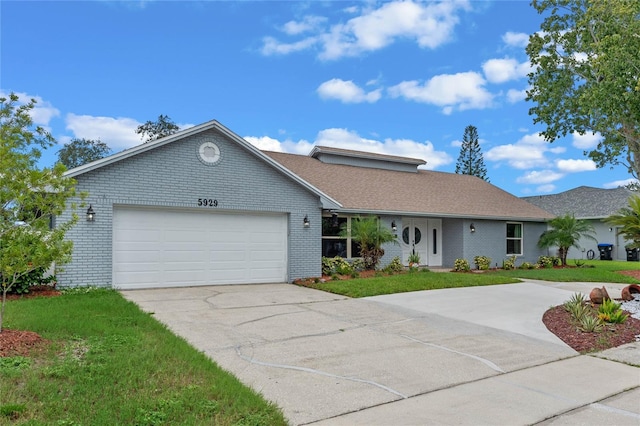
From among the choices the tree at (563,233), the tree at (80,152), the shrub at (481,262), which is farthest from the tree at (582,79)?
the tree at (80,152)

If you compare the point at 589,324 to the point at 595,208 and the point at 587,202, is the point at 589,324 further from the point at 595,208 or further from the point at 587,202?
the point at 587,202

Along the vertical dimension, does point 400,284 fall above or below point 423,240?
below

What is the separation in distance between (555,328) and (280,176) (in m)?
8.72

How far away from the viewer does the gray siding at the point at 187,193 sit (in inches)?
434

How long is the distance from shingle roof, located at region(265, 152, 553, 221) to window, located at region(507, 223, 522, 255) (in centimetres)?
68

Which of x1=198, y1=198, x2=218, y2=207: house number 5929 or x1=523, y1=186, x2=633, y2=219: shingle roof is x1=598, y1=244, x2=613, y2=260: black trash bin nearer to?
x1=523, y1=186, x2=633, y2=219: shingle roof

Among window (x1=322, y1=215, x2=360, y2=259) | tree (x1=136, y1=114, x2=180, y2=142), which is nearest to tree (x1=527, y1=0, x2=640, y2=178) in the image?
window (x1=322, y1=215, x2=360, y2=259)

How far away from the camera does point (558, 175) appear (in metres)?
33.1

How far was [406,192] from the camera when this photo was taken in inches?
776

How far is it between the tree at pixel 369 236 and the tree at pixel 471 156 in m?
35.4

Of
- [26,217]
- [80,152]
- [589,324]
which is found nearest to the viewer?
[26,217]

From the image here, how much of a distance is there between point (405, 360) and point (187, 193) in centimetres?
841

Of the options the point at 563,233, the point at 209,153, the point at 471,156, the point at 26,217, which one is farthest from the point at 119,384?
the point at 471,156

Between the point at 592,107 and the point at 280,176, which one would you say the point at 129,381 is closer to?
the point at 280,176
